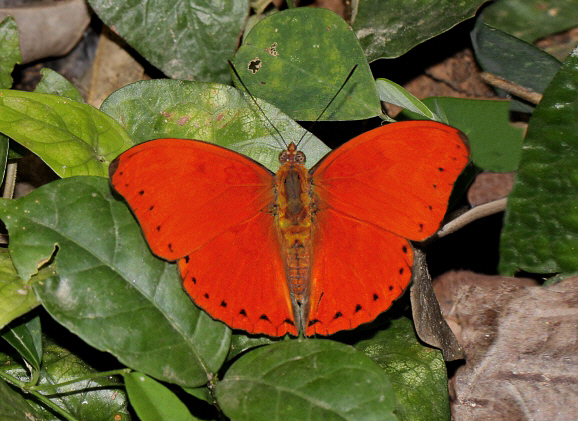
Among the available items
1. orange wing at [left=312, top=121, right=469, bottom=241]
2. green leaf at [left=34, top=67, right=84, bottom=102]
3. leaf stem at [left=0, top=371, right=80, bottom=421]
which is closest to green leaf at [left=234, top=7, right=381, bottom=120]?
orange wing at [left=312, top=121, right=469, bottom=241]

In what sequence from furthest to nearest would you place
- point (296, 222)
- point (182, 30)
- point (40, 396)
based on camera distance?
point (182, 30) < point (296, 222) < point (40, 396)

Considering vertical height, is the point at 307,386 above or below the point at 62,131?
below

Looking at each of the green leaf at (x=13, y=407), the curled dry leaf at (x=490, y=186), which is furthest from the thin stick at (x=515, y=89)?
the green leaf at (x=13, y=407)

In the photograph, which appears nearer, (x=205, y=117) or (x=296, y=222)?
(x=296, y=222)

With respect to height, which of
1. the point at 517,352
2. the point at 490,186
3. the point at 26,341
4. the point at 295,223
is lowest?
the point at 517,352

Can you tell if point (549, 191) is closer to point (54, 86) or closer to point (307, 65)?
point (307, 65)

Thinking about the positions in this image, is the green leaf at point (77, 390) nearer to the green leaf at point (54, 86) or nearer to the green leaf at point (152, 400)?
the green leaf at point (152, 400)

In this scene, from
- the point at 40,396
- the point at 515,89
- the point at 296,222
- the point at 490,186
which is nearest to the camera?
the point at 40,396

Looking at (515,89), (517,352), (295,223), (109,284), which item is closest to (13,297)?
(109,284)
